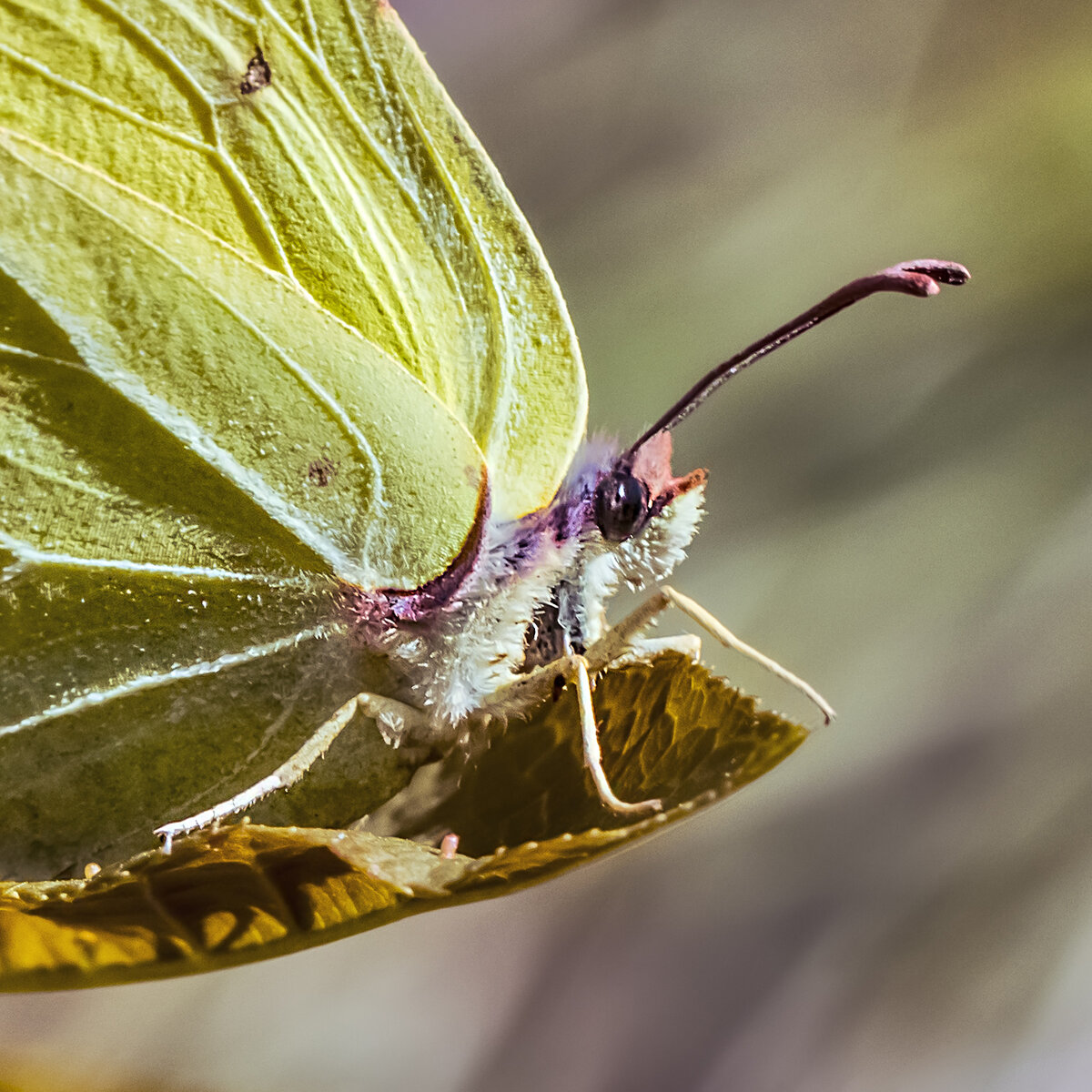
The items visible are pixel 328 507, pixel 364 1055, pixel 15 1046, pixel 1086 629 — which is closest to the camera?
pixel 328 507

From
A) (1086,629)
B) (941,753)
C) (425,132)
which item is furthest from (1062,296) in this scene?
(425,132)

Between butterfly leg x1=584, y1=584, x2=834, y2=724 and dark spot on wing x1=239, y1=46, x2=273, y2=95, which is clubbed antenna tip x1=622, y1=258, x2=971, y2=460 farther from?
dark spot on wing x1=239, y1=46, x2=273, y2=95

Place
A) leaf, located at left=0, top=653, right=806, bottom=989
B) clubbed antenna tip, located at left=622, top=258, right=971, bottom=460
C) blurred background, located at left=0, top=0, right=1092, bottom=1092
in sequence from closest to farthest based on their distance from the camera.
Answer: leaf, located at left=0, top=653, right=806, bottom=989 < clubbed antenna tip, located at left=622, top=258, right=971, bottom=460 < blurred background, located at left=0, top=0, right=1092, bottom=1092

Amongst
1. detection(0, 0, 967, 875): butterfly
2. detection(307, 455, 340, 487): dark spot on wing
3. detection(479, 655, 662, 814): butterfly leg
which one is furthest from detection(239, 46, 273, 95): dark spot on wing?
detection(479, 655, 662, 814): butterfly leg

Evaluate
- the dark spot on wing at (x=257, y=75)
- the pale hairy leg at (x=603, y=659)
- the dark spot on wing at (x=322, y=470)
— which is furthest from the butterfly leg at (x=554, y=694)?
the dark spot on wing at (x=257, y=75)

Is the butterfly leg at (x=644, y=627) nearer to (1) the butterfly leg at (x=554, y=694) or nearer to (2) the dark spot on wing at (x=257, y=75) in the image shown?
(1) the butterfly leg at (x=554, y=694)

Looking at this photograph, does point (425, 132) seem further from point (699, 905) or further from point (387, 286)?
point (699, 905)
